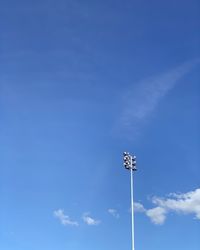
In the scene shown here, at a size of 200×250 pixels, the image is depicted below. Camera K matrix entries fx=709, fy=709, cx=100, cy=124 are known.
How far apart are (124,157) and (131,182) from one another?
15.2 feet

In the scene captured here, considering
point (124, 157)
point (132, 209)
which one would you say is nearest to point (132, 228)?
point (132, 209)

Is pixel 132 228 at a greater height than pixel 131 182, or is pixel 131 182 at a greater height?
pixel 131 182

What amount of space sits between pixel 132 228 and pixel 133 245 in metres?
3.26

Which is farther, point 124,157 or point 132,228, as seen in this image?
point 124,157

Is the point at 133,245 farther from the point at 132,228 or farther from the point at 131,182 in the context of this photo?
the point at 131,182

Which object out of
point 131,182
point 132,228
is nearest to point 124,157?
point 131,182

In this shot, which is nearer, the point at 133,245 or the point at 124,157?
the point at 133,245

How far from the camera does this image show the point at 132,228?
10506 centimetres

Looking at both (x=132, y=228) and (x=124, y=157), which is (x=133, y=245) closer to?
(x=132, y=228)

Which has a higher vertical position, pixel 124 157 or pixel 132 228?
pixel 124 157

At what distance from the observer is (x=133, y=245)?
336 feet

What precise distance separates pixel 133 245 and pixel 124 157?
15.6 metres

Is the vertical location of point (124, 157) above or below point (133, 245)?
above

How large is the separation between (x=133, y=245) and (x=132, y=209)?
612 cm
